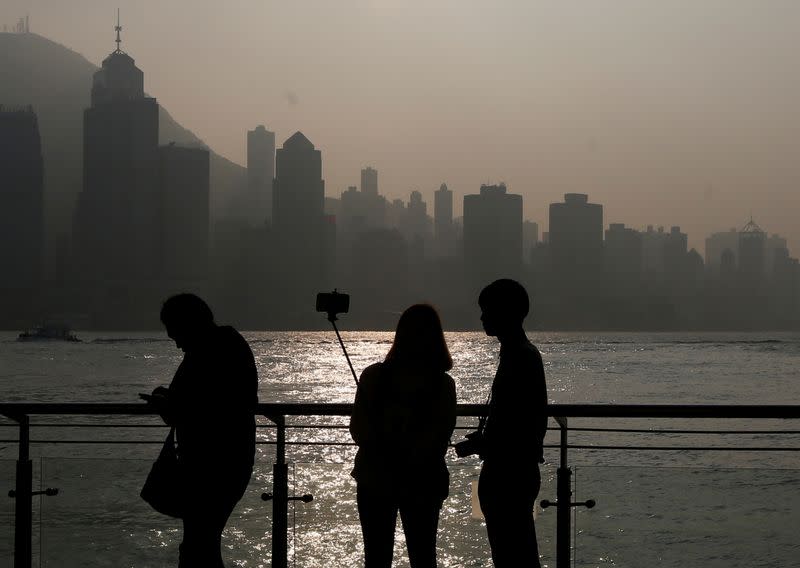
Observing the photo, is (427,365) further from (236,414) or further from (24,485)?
(24,485)

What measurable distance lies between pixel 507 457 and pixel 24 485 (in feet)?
7.48

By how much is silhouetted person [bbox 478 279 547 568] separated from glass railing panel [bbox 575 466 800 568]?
54 centimetres

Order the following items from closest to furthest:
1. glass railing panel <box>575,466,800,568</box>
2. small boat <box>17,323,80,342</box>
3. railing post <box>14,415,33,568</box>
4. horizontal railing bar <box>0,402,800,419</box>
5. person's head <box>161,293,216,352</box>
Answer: person's head <box>161,293,216,352</box> → glass railing panel <box>575,466,800,568</box> → horizontal railing bar <box>0,402,800,419</box> → railing post <box>14,415,33,568</box> → small boat <box>17,323,80,342</box>

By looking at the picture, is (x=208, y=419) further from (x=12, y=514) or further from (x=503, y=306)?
(x=12, y=514)

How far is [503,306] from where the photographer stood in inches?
162

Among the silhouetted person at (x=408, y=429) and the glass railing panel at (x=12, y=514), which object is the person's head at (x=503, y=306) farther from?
the glass railing panel at (x=12, y=514)

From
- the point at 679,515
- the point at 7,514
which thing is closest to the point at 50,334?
the point at 7,514

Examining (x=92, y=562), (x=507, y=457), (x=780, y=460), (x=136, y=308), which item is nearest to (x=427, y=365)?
(x=507, y=457)

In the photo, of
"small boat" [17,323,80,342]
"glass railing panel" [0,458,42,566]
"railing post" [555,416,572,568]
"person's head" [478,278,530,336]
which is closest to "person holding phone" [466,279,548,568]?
"person's head" [478,278,530,336]

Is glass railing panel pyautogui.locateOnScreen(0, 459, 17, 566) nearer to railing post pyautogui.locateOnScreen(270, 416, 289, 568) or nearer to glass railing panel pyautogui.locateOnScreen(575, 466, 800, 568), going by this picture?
railing post pyautogui.locateOnScreen(270, 416, 289, 568)

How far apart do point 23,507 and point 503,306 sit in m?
2.40

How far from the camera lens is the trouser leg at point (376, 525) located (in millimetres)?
4074

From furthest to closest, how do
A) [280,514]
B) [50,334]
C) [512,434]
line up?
[50,334]
[280,514]
[512,434]

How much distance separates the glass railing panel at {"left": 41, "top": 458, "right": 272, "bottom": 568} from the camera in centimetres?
477
